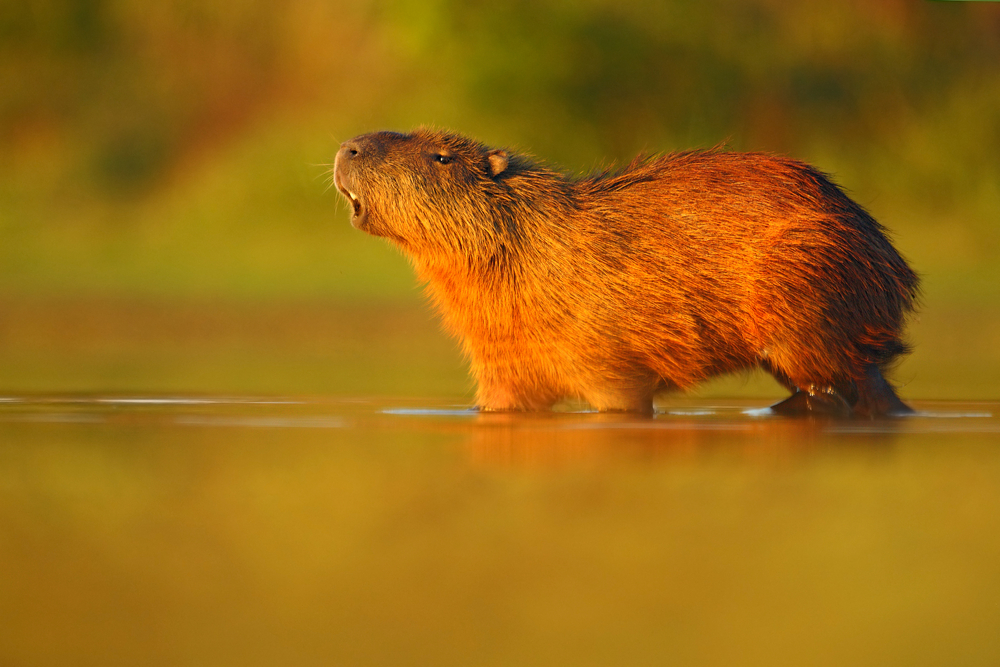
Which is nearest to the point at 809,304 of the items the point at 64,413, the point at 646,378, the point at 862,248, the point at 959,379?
the point at 862,248

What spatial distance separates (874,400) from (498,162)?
1485 mm

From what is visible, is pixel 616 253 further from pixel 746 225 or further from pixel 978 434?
pixel 978 434

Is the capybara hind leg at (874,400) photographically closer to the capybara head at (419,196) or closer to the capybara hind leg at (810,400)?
the capybara hind leg at (810,400)

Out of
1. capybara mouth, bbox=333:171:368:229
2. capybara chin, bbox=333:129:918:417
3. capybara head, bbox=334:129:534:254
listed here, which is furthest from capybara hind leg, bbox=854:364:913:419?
capybara mouth, bbox=333:171:368:229

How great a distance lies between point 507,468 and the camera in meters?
3.35

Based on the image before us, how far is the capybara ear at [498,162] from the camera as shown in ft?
15.0

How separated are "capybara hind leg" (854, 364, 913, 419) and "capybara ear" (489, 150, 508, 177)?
1.39 meters

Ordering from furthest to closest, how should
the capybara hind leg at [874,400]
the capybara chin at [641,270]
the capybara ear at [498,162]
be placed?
the capybara ear at [498,162], the capybara hind leg at [874,400], the capybara chin at [641,270]

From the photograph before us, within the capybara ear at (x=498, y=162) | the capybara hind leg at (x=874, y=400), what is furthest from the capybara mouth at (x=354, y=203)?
the capybara hind leg at (x=874, y=400)

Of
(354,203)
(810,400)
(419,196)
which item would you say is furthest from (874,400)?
(354,203)

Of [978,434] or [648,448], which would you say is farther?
[978,434]

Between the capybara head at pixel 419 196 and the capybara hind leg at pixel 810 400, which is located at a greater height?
the capybara head at pixel 419 196

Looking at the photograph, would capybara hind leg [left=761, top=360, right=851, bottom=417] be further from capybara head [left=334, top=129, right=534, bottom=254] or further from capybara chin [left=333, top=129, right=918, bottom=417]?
capybara head [left=334, top=129, right=534, bottom=254]

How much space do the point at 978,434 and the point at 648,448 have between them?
3.45 feet
